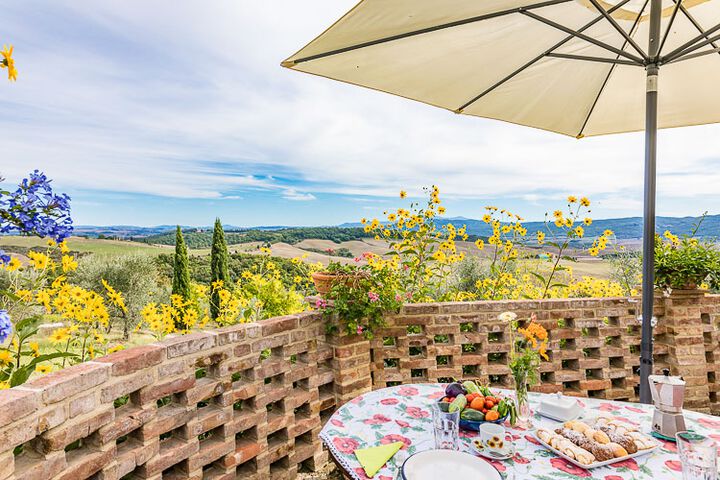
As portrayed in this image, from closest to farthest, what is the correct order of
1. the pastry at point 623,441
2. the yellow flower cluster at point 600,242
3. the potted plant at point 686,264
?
the pastry at point 623,441 → the potted plant at point 686,264 → the yellow flower cluster at point 600,242

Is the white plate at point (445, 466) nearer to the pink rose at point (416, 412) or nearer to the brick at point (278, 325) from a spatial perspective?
the pink rose at point (416, 412)

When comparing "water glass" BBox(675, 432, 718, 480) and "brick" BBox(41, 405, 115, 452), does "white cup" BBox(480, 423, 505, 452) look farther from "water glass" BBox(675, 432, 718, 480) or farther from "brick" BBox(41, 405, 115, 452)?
"brick" BBox(41, 405, 115, 452)

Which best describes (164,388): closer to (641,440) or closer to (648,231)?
(641,440)

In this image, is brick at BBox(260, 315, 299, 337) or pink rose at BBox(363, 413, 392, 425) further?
brick at BBox(260, 315, 299, 337)

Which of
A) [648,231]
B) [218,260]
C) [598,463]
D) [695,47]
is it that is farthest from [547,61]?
[218,260]

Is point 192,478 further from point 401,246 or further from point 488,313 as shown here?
point 401,246

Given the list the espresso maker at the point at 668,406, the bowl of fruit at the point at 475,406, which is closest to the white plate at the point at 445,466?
the bowl of fruit at the point at 475,406

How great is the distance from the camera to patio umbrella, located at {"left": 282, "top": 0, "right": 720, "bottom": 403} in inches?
68.4

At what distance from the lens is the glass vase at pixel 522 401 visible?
139cm

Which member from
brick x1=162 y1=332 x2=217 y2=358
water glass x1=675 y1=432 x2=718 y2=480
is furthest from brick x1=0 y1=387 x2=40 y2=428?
water glass x1=675 y1=432 x2=718 y2=480

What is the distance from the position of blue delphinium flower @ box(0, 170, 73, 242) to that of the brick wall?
494 millimetres

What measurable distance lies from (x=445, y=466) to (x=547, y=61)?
2233 millimetres

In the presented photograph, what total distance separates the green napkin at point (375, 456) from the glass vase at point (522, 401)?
1.44 ft

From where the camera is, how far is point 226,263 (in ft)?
22.5
